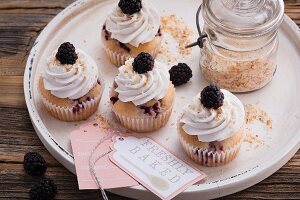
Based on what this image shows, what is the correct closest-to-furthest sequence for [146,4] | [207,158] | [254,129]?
[207,158]
[254,129]
[146,4]

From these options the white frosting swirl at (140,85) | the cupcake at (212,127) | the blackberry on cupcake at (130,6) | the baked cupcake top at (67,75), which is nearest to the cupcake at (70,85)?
the baked cupcake top at (67,75)

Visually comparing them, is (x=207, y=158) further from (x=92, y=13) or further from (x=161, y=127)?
(x=92, y=13)

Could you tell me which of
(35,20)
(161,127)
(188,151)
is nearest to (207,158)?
(188,151)

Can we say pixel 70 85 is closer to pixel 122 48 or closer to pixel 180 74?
pixel 122 48

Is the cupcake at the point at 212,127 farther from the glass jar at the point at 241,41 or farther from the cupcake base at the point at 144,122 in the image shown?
the glass jar at the point at 241,41

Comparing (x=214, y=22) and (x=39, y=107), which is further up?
(x=214, y=22)

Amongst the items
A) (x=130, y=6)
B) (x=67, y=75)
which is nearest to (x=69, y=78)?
(x=67, y=75)

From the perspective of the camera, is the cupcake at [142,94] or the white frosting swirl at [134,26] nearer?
the cupcake at [142,94]
